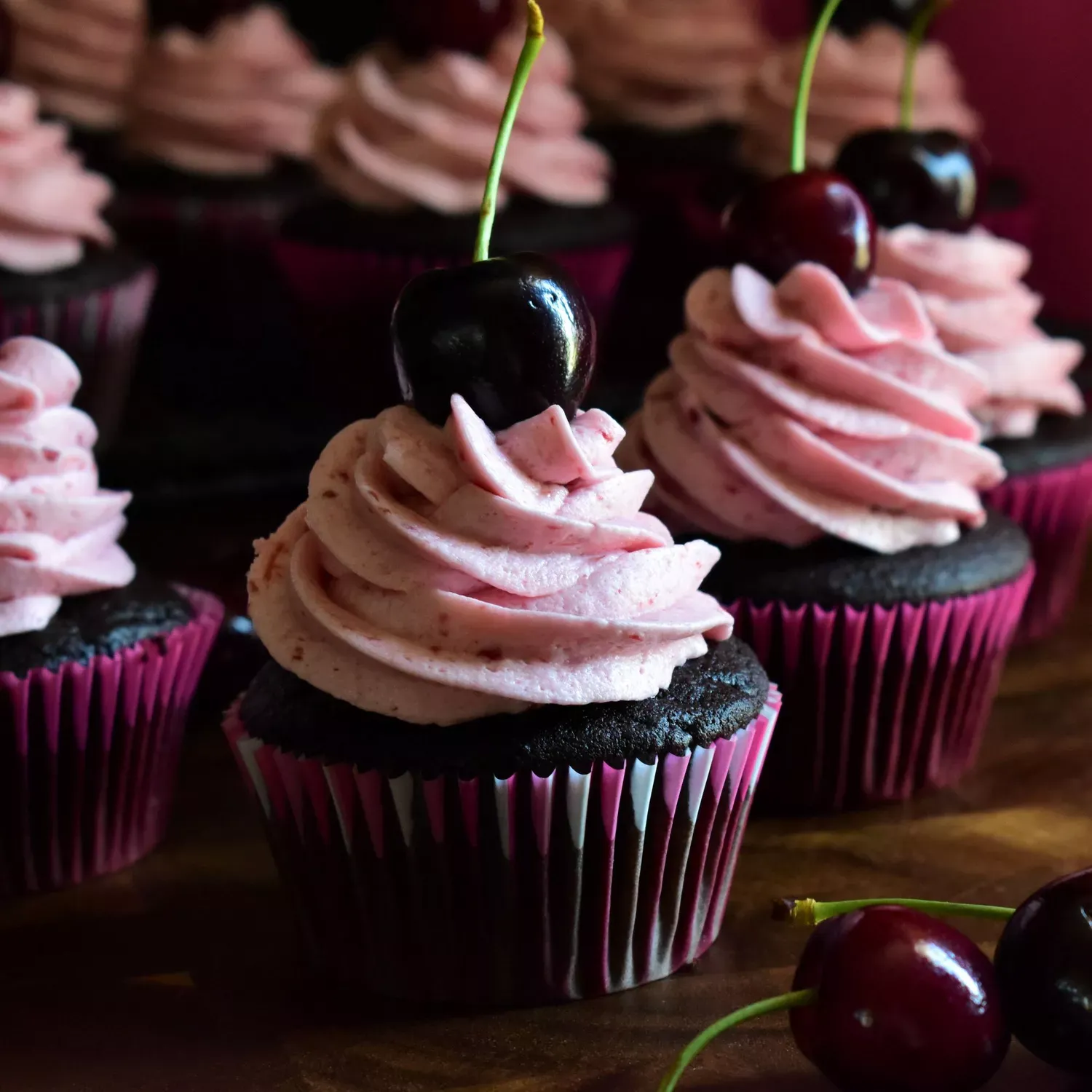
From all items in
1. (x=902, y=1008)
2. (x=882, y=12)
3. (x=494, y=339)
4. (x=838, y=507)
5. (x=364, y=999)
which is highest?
(x=882, y=12)

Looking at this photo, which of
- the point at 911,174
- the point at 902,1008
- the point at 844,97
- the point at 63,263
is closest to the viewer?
the point at 902,1008

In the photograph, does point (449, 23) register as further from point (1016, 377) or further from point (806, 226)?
point (1016, 377)

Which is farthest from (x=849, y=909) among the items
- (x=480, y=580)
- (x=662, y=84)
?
(x=662, y=84)

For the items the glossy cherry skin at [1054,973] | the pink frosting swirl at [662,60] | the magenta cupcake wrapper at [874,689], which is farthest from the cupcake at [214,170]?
the glossy cherry skin at [1054,973]

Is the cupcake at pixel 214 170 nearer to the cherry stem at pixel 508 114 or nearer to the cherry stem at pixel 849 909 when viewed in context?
the cherry stem at pixel 508 114

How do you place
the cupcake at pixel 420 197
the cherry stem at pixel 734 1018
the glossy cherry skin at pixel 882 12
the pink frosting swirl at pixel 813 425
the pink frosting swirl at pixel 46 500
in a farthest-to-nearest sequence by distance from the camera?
the glossy cherry skin at pixel 882 12 → the cupcake at pixel 420 197 → the pink frosting swirl at pixel 813 425 → the pink frosting swirl at pixel 46 500 → the cherry stem at pixel 734 1018

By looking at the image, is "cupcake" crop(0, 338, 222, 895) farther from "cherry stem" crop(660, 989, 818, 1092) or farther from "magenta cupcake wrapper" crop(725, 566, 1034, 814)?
"cherry stem" crop(660, 989, 818, 1092)

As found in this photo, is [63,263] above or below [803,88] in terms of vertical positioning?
below
